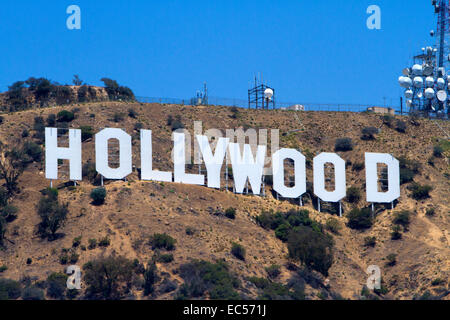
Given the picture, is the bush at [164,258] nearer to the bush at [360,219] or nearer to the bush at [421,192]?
the bush at [360,219]

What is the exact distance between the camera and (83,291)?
188 ft

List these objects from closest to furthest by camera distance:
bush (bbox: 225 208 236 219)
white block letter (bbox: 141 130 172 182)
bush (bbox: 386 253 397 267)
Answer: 1. bush (bbox: 386 253 397 267)
2. bush (bbox: 225 208 236 219)
3. white block letter (bbox: 141 130 172 182)

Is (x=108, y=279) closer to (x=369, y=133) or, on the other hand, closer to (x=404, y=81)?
(x=369, y=133)

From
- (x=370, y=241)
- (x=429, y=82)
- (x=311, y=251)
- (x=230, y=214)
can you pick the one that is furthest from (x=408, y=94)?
(x=311, y=251)

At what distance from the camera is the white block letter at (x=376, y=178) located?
Result: 250 ft

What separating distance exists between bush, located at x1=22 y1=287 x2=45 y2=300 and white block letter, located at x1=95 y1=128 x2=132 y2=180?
16.1 m

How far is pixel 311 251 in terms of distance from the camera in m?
64.1

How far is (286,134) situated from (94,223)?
99.2 feet

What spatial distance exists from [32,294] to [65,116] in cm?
2878

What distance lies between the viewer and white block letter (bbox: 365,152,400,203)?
76.2m

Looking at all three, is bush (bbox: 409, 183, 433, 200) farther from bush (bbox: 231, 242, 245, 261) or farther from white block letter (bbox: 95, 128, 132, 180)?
white block letter (bbox: 95, 128, 132, 180)

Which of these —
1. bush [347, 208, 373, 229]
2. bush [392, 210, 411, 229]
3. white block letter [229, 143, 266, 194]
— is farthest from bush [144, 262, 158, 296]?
bush [392, 210, 411, 229]
